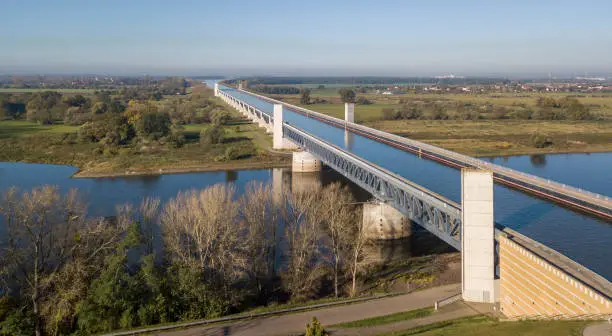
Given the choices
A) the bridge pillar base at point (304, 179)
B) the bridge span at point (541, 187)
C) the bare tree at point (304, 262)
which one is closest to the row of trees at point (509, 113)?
the bridge pillar base at point (304, 179)

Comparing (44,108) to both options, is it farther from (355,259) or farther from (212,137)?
(355,259)

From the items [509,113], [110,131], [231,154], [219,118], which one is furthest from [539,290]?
[509,113]

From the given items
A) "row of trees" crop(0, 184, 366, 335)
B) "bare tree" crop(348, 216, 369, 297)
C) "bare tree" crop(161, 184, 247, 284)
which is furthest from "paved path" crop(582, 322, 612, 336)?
"bare tree" crop(161, 184, 247, 284)

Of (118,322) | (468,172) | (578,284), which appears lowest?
(118,322)

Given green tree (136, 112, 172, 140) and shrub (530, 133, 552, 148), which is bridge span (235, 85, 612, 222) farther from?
green tree (136, 112, 172, 140)

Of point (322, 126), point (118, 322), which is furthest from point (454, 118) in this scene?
point (118, 322)

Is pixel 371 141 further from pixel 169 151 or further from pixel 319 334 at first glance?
pixel 319 334
